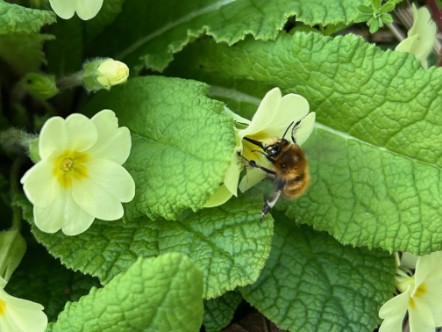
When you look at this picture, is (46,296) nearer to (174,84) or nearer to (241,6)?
(174,84)

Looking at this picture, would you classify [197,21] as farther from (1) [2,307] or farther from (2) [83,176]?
(1) [2,307]

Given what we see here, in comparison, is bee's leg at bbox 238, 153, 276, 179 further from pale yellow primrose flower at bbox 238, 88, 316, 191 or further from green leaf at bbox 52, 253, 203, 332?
green leaf at bbox 52, 253, 203, 332

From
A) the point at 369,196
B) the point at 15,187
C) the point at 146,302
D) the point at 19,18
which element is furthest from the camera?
the point at 15,187

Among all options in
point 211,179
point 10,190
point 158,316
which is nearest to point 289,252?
point 211,179

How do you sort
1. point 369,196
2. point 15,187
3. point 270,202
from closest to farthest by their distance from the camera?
point 270,202, point 369,196, point 15,187

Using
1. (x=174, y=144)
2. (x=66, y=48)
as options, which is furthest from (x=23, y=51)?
(x=174, y=144)

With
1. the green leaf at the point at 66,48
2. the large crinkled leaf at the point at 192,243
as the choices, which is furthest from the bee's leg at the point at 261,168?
the green leaf at the point at 66,48
